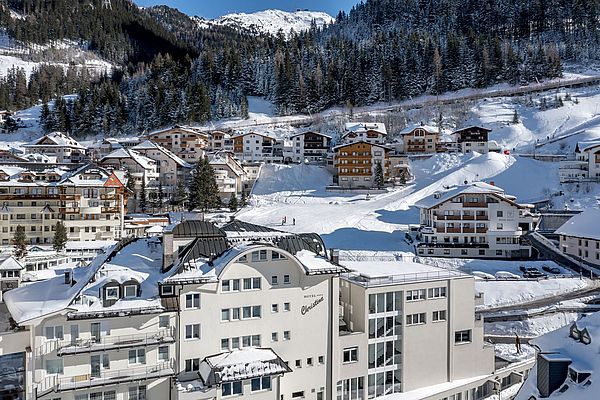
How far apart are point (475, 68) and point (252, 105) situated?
47695 mm

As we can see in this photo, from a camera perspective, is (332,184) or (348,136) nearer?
(332,184)

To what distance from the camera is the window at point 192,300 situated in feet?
64.8

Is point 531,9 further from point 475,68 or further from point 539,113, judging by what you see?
point 539,113

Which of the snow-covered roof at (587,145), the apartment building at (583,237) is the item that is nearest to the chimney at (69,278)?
the apartment building at (583,237)

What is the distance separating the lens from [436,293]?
24.8 m

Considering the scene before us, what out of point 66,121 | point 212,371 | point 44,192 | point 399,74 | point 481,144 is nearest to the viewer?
point 212,371

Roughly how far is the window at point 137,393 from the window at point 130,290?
12.1ft

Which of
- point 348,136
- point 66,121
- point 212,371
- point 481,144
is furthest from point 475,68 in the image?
point 212,371

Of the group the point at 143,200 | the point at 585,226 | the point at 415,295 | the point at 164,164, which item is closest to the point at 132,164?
the point at 164,164

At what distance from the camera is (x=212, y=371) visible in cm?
1872

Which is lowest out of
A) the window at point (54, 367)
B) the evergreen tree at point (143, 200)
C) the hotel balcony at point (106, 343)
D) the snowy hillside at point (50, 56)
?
the window at point (54, 367)

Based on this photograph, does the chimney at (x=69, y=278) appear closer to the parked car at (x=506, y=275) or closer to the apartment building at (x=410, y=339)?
the apartment building at (x=410, y=339)

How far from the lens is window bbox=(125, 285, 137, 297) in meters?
19.3

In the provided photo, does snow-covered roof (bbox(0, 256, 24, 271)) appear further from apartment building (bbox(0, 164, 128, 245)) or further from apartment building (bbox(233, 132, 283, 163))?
apartment building (bbox(233, 132, 283, 163))
